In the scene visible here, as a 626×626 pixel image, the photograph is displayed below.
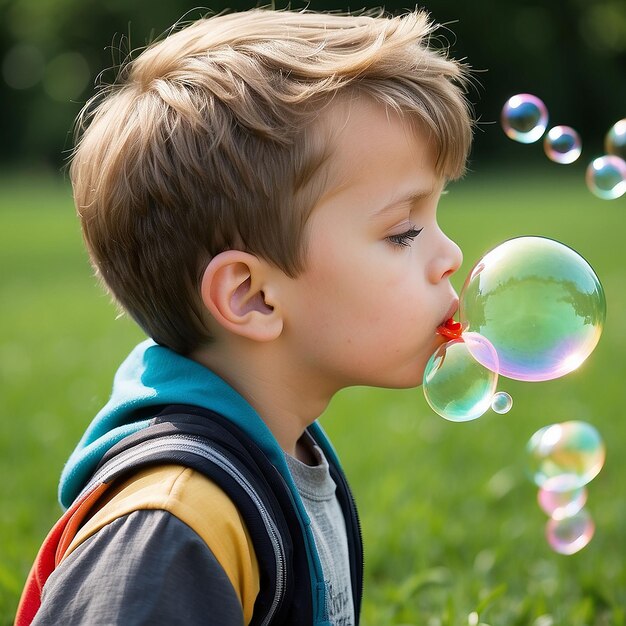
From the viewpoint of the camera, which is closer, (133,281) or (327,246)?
(327,246)

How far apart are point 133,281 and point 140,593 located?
0.74 metres

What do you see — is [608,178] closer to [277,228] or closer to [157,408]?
[277,228]

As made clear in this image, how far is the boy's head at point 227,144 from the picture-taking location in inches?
73.6

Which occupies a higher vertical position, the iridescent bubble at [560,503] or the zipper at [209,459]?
the zipper at [209,459]

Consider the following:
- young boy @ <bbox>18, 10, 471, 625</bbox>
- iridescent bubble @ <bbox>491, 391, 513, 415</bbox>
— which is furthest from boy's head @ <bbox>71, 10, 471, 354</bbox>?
iridescent bubble @ <bbox>491, 391, 513, 415</bbox>

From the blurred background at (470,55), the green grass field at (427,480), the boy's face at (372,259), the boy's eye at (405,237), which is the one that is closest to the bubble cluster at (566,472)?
the green grass field at (427,480)

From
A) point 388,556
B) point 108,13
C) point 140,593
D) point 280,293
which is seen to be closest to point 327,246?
point 280,293

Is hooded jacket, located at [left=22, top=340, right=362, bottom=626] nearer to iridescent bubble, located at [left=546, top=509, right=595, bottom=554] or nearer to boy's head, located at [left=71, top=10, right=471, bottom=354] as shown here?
boy's head, located at [left=71, top=10, right=471, bottom=354]

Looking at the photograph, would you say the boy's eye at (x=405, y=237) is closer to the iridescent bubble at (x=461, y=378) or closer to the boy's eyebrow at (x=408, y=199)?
the boy's eyebrow at (x=408, y=199)

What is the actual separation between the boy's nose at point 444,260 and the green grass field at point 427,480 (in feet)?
2.69

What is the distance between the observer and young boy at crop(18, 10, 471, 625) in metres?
1.86

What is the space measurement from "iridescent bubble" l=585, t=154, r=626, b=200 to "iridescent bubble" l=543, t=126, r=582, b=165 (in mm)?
82

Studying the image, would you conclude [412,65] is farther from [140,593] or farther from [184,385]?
→ [140,593]

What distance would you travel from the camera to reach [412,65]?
2008 mm
